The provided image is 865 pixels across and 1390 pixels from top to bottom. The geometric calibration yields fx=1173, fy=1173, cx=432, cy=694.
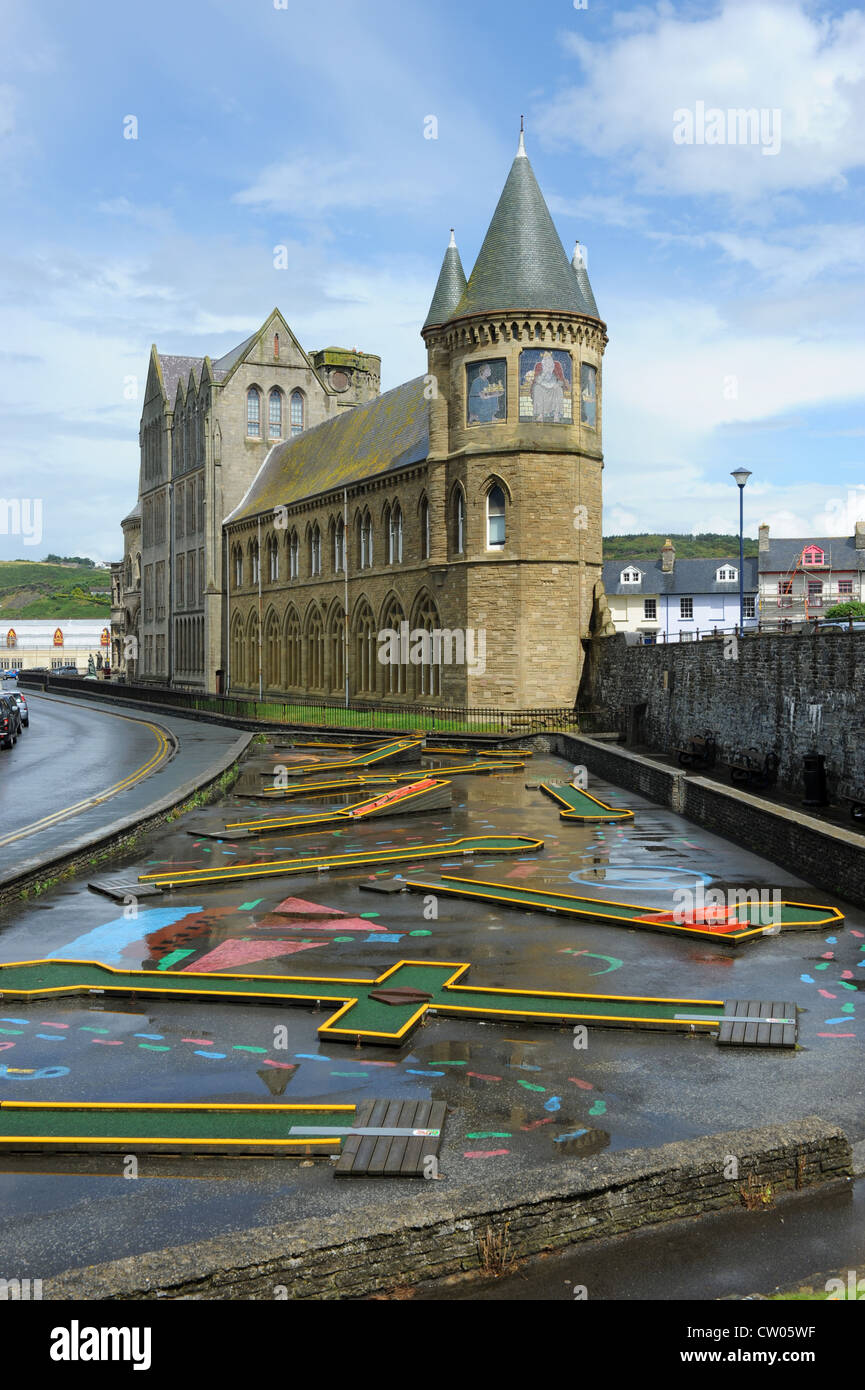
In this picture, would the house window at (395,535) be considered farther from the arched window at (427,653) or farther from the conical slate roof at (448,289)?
the conical slate roof at (448,289)

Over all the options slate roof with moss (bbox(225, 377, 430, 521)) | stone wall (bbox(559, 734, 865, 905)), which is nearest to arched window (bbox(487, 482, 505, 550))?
slate roof with moss (bbox(225, 377, 430, 521))

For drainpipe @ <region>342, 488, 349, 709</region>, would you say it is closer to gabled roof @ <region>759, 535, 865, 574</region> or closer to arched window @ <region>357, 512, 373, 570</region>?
arched window @ <region>357, 512, 373, 570</region>

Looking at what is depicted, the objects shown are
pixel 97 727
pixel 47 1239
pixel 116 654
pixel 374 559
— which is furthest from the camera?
pixel 116 654

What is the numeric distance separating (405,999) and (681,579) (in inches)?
3528

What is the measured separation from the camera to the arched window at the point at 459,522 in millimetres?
46500

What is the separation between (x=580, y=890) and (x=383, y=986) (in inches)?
206

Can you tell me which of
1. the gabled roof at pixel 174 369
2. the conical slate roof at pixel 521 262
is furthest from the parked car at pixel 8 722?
the gabled roof at pixel 174 369

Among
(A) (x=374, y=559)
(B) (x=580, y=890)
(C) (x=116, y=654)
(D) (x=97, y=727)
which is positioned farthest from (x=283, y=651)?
(C) (x=116, y=654)

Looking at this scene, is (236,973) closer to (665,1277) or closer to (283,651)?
(665,1277)

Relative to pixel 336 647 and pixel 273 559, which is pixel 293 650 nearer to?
pixel 273 559

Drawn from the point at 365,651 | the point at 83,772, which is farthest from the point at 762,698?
the point at 365,651

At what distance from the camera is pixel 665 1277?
565 cm

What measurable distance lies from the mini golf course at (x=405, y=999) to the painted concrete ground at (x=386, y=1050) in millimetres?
154
